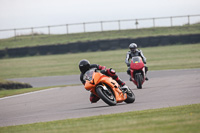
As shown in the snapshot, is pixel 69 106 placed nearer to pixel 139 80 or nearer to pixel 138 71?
pixel 139 80

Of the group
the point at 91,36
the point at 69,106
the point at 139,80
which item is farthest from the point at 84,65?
the point at 91,36

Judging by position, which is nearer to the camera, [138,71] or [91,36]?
[138,71]

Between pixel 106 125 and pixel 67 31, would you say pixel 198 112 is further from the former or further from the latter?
pixel 67 31

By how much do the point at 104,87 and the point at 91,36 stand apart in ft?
121

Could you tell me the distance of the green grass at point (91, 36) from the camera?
144ft

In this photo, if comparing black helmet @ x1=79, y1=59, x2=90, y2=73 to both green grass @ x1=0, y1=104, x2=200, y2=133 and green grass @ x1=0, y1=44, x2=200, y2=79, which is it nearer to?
green grass @ x1=0, y1=104, x2=200, y2=133

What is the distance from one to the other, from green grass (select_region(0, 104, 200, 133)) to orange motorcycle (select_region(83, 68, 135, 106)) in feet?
5.01

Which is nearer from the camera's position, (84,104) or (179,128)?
(179,128)

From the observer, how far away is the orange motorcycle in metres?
10.1

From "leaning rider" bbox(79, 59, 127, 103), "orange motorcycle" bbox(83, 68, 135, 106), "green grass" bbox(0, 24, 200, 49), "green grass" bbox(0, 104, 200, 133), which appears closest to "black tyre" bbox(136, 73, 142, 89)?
"leaning rider" bbox(79, 59, 127, 103)

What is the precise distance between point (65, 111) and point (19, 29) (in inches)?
1652

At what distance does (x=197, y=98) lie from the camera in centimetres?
1077

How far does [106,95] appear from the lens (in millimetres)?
10078

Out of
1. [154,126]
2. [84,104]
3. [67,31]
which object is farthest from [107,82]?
[67,31]
